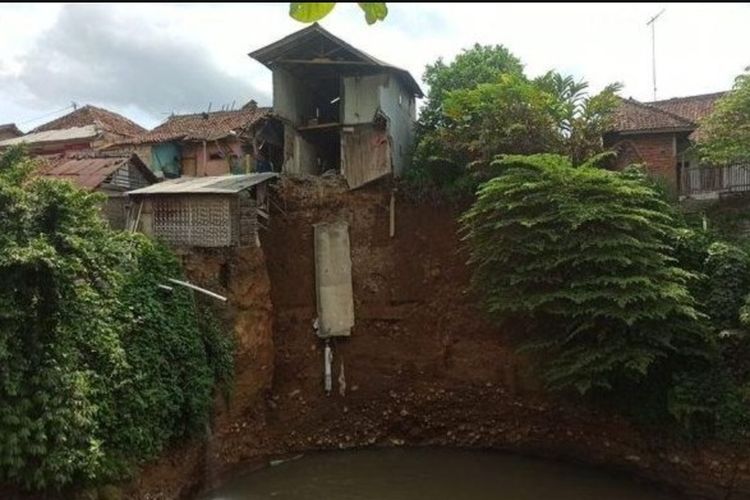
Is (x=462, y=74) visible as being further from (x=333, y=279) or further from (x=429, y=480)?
(x=429, y=480)

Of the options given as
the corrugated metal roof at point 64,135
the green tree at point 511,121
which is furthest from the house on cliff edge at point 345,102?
the corrugated metal roof at point 64,135

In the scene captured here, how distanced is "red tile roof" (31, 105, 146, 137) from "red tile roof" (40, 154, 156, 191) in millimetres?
6853

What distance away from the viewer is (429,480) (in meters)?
13.0

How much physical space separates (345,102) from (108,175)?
735cm

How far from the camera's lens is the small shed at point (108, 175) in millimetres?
17016

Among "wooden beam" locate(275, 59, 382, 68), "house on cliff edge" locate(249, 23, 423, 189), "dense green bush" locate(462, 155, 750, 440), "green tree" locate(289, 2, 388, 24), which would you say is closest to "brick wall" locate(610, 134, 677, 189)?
"dense green bush" locate(462, 155, 750, 440)

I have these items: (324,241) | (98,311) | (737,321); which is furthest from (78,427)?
(737,321)

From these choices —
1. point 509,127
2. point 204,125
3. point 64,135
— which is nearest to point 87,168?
point 204,125

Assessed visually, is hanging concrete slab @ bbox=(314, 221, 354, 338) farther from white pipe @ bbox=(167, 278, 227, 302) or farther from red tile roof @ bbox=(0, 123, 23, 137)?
red tile roof @ bbox=(0, 123, 23, 137)

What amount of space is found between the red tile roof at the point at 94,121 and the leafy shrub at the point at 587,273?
18210mm

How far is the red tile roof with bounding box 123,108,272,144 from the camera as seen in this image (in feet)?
72.8

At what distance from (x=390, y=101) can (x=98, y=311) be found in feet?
38.0

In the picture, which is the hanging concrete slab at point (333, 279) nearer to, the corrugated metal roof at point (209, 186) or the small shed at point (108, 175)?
the corrugated metal roof at point (209, 186)

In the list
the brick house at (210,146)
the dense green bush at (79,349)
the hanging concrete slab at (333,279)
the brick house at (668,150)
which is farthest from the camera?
the brick house at (210,146)
